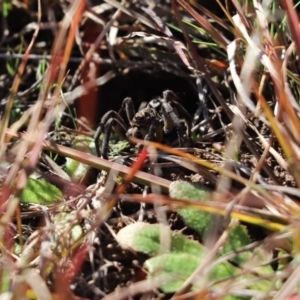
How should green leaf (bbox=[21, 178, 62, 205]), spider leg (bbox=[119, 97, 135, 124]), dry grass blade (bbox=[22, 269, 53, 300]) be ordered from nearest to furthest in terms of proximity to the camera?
1. dry grass blade (bbox=[22, 269, 53, 300])
2. green leaf (bbox=[21, 178, 62, 205])
3. spider leg (bbox=[119, 97, 135, 124])

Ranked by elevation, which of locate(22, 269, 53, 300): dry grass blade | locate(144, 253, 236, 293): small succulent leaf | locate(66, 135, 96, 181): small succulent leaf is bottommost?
locate(144, 253, 236, 293): small succulent leaf

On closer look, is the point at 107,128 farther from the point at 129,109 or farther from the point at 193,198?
the point at 193,198

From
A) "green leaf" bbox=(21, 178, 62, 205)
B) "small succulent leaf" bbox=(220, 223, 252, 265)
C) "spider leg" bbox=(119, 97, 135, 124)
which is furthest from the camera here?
"spider leg" bbox=(119, 97, 135, 124)

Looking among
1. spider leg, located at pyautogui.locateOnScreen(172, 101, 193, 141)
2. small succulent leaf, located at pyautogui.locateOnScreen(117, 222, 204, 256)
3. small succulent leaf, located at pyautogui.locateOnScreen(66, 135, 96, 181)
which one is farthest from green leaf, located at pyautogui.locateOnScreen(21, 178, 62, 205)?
spider leg, located at pyautogui.locateOnScreen(172, 101, 193, 141)

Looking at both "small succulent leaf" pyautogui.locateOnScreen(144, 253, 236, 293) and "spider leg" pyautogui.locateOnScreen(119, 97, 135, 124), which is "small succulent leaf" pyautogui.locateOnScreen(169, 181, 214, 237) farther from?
"spider leg" pyautogui.locateOnScreen(119, 97, 135, 124)

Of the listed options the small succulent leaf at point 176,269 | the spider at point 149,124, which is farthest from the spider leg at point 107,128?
the small succulent leaf at point 176,269

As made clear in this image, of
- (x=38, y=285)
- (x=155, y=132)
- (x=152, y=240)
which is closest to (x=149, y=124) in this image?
(x=155, y=132)

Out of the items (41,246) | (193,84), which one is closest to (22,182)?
(41,246)
